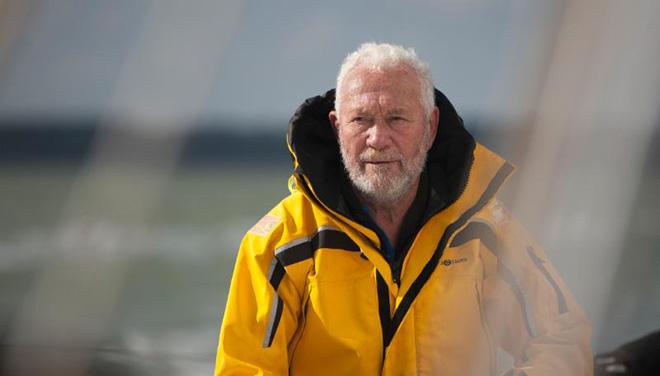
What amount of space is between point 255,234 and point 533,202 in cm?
223

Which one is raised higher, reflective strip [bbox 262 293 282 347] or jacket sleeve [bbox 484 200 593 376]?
jacket sleeve [bbox 484 200 593 376]

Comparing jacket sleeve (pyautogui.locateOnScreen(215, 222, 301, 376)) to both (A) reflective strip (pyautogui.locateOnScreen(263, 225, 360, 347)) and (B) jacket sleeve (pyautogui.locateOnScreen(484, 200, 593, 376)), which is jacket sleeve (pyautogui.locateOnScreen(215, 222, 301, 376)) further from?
(B) jacket sleeve (pyautogui.locateOnScreen(484, 200, 593, 376))

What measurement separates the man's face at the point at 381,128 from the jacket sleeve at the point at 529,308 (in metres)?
0.21

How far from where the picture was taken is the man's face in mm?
1742

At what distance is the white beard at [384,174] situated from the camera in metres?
1.76

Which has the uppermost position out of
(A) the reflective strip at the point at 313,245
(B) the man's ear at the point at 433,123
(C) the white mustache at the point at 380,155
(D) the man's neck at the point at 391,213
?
(B) the man's ear at the point at 433,123

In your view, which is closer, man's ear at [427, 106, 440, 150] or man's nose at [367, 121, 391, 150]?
man's nose at [367, 121, 391, 150]

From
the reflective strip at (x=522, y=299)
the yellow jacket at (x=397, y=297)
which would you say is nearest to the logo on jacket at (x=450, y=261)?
the yellow jacket at (x=397, y=297)

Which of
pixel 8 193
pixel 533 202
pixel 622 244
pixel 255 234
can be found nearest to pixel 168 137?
pixel 8 193

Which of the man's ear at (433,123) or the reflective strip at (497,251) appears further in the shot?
the man's ear at (433,123)

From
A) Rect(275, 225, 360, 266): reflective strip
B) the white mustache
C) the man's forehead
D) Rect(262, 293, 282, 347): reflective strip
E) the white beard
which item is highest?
the man's forehead

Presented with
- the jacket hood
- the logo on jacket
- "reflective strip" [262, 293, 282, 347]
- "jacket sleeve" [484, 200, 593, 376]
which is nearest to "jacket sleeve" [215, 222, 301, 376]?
"reflective strip" [262, 293, 282, 347]

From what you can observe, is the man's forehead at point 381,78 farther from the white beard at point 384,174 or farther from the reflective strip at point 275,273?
the reflective strip at point 275,273

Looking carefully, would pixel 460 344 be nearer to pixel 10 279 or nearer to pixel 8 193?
pixel 10 279
